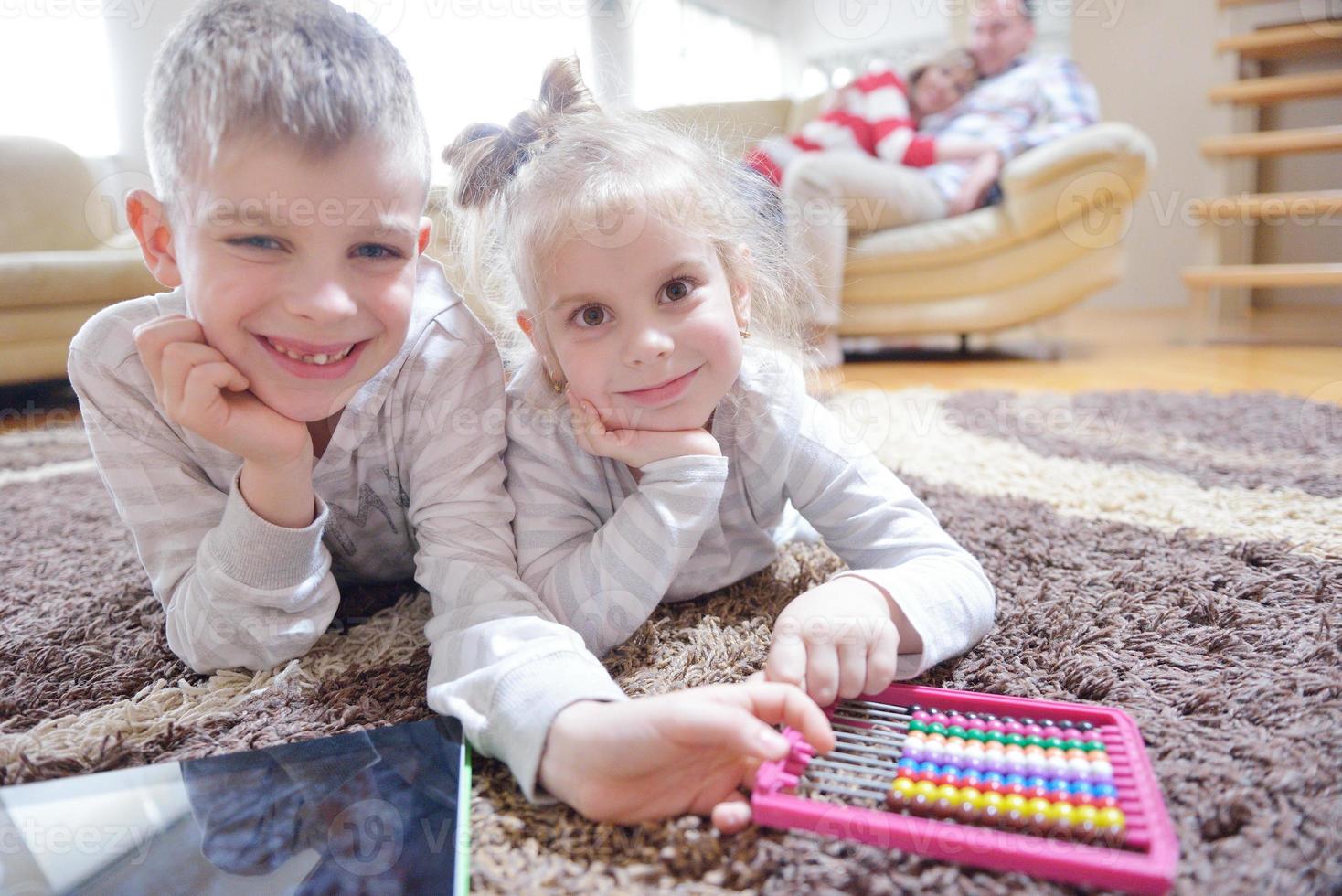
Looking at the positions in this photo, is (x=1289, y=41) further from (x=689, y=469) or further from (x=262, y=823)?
(x=262, y=823)

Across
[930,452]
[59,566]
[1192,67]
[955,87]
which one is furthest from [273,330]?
[1192,67]

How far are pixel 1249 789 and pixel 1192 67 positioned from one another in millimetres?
3653

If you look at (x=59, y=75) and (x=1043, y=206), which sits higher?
(x=59, y=75)

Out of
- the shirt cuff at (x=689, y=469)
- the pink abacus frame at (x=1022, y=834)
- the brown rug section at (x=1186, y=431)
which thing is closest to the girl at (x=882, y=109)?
the brown rug section at (x=1186, y=431)

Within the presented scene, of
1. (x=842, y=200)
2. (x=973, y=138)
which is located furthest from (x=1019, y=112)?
(x=842, y=200)

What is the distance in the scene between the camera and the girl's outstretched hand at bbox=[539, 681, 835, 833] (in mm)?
475

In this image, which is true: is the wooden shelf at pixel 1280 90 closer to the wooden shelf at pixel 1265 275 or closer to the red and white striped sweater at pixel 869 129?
the wooden shelf at pixel 1265 275

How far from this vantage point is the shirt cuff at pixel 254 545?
62 centimetres

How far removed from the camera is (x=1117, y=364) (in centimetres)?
227

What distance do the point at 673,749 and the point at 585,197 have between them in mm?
377

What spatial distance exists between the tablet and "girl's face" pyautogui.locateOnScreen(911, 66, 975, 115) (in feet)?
8.39

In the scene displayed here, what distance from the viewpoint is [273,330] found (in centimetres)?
59

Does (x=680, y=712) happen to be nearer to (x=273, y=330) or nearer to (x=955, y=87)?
(x=273, y=330)

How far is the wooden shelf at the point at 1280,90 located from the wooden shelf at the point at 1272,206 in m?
0.32
